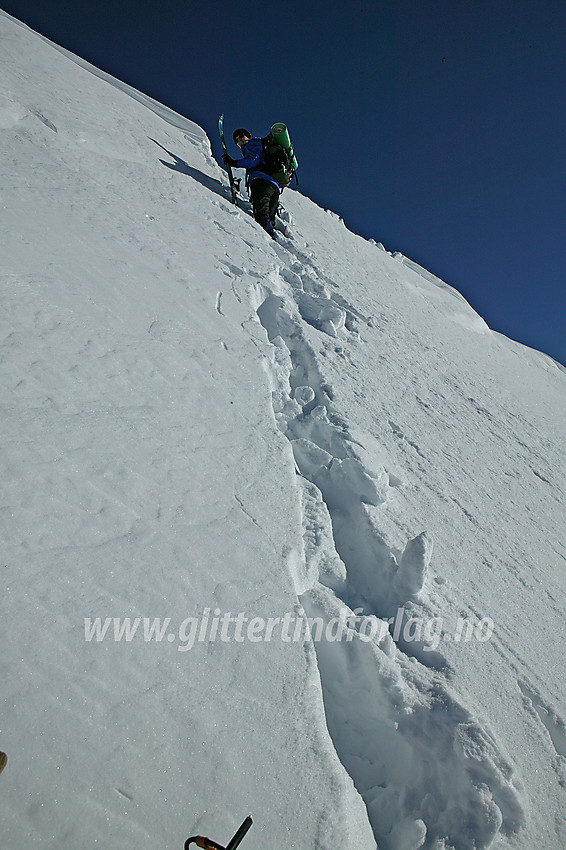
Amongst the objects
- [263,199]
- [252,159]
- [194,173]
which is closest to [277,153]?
[252,159]

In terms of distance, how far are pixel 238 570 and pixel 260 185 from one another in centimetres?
714

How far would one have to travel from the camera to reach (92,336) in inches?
111

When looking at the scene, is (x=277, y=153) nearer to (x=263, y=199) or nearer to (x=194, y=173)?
(x=263, y=199)

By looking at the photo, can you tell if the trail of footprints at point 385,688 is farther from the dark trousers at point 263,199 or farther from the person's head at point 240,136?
the person's head at point 240,136

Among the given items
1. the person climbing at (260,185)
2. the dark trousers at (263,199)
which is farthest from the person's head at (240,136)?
the dark trousers at (263,199)

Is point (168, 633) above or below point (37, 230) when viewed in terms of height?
below

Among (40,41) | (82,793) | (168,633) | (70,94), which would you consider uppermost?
(40,41)

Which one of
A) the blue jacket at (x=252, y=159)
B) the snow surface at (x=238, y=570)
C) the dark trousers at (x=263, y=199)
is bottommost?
the snow surface at (x=238, y=570)

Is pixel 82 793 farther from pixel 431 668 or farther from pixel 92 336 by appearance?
pixel 92 336

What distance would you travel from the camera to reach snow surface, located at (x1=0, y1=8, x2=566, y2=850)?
140cm

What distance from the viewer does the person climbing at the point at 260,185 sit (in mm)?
7168

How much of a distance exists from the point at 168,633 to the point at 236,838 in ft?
2.40

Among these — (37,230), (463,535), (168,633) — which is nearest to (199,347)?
(37,230)

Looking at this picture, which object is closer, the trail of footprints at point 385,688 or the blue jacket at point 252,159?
the trail of footprints at point 385,688
